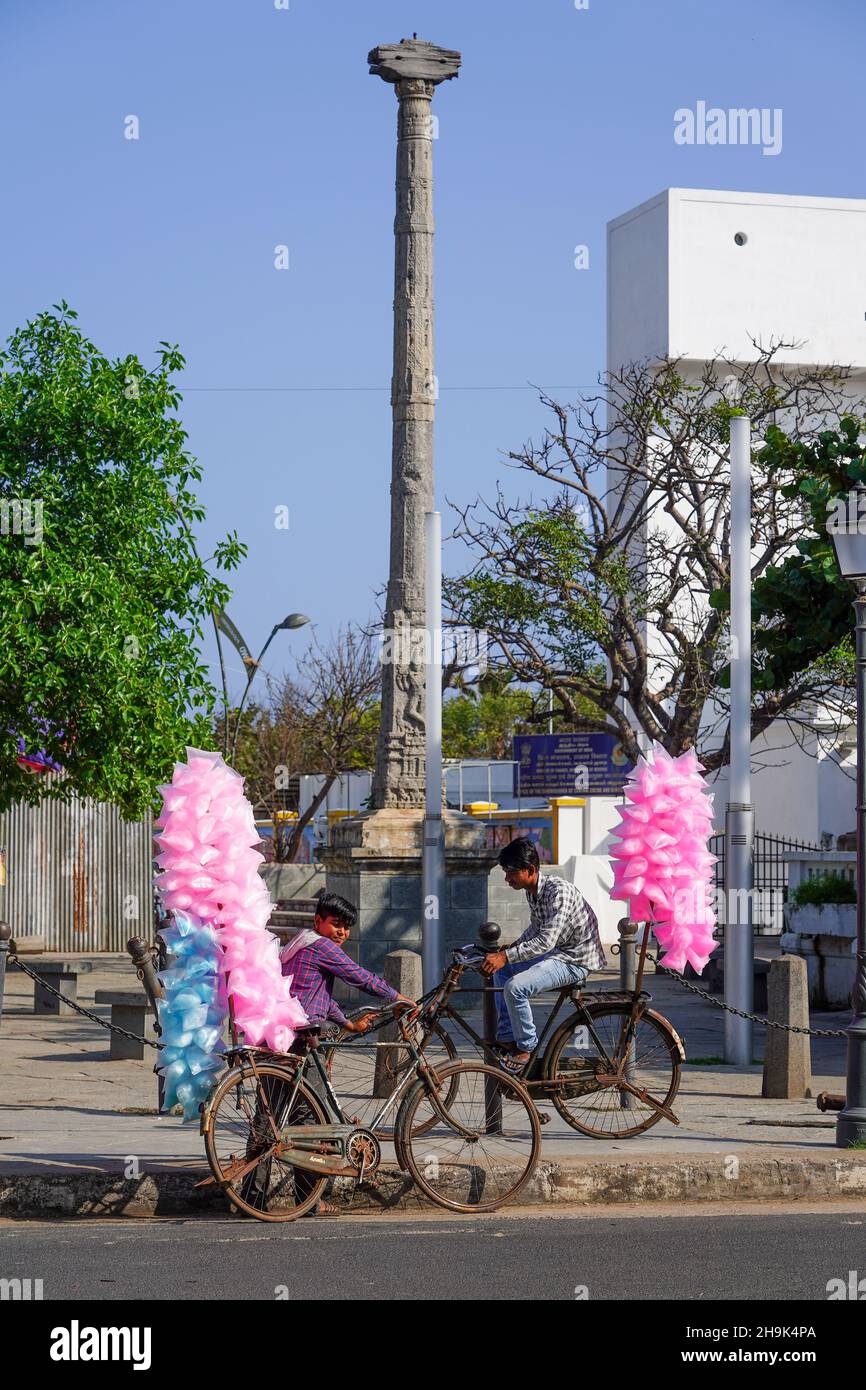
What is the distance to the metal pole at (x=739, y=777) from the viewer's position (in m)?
13.0

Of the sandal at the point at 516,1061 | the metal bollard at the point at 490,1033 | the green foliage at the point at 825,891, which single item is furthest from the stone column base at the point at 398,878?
the sandal at the point at 516,1061

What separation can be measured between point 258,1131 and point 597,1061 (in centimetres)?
230

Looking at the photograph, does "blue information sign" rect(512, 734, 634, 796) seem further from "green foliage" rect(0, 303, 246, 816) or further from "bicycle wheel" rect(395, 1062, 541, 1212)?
"bicycle wheel" rect(395, 1062, 541, 1212)

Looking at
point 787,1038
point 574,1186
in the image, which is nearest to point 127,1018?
point 787,1038

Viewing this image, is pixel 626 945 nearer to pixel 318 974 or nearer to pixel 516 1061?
pixel 516 1061

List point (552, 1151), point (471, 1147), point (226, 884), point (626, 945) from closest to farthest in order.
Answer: point (226, 884) → point (471, 1147) → point (552, 1151) → point (626, 945)

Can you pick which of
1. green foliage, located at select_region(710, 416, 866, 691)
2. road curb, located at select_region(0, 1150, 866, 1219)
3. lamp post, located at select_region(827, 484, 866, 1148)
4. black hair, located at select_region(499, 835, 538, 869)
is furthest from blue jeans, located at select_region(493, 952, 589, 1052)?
green foliage, located at select_region(710, 416, 866, 691)

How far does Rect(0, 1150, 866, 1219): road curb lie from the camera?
845 centimetres

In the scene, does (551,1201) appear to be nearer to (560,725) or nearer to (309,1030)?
(309,1030)

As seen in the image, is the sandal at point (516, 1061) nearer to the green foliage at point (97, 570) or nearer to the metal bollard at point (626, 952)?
the metal bollard at point (626, 952)

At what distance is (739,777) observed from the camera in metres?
13.3

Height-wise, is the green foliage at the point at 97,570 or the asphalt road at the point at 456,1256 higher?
the green foliage at the point at 97,570

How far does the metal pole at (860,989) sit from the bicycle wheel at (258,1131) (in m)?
3.17
